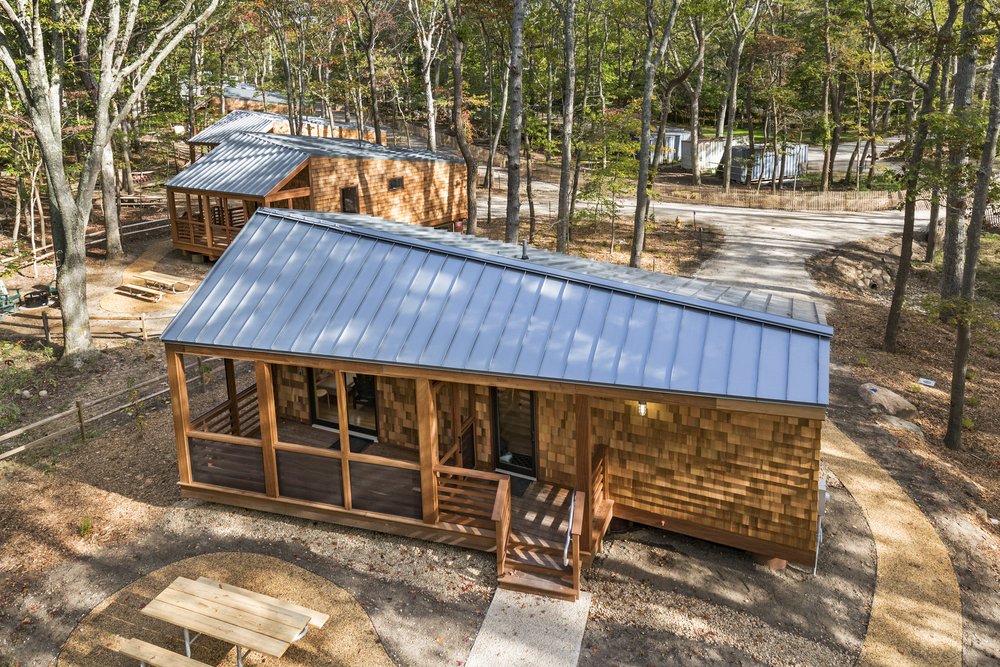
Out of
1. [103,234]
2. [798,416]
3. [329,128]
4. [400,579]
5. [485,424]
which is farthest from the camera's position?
[329,128]

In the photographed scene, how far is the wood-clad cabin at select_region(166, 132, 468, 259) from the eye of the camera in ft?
79.2

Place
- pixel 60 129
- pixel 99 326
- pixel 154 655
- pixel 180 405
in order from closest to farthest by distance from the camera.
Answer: pixel 154 655 < pixel 180 405 < pixel 60 129 < pixel 99 326

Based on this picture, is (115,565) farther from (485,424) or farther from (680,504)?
(680,504)

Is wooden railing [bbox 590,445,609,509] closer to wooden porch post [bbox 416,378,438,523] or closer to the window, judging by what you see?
wooden porch post [bbox 416,378,438,523]

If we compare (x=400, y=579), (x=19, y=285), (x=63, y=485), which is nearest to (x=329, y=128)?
(x=19, y=285)

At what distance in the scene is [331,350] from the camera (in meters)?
9.52

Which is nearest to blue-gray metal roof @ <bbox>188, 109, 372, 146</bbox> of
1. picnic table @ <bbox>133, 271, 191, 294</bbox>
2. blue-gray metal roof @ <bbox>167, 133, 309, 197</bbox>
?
blue-gray metal roof @ <bbox>167, 133, 309, 197</bbox>

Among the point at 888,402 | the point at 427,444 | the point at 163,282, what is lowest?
the point at 888,402

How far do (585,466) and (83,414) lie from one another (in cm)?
1066

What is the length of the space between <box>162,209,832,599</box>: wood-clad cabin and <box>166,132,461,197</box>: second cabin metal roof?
13.1 meters

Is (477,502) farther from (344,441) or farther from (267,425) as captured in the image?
(267,425)

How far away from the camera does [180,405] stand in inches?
416

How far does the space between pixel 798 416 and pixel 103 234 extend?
28.2 m

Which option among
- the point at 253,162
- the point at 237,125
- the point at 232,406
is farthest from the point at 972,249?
the point at 237,125
